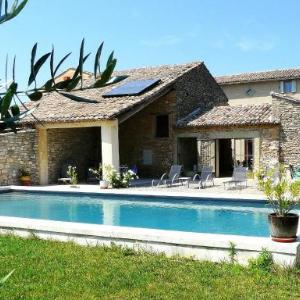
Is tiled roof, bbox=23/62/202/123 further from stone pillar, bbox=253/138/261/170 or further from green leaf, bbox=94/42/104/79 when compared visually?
green leaf, bbox=94/42/104/79

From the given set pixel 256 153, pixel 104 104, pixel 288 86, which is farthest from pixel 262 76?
pixel 104 104

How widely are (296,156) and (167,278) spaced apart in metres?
15.9

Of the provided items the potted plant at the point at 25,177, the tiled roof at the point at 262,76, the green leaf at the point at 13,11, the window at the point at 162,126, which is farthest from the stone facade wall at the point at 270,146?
the green leaf at the point at 13,11

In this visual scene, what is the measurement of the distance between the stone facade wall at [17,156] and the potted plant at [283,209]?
47.3ft

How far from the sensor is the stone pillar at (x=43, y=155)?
2105 centimetres

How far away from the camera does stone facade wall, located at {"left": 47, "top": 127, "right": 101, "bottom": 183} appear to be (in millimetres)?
21734

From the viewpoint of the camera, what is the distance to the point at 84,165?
78.7 feet

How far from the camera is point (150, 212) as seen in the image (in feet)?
47.3

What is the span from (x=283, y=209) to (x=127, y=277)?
2663 millimetres

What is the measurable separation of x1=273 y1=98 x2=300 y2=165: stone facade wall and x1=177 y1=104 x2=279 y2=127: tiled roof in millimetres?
482

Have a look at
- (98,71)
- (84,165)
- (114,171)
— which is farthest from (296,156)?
(98,71)

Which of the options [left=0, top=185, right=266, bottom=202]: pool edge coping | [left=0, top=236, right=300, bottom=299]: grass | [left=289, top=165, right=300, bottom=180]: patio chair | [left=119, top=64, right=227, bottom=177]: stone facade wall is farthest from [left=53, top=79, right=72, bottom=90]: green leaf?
[left=119, top=64, right=227, bottom=177]: stone facade wall

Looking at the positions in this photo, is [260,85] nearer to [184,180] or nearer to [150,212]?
[184,180]

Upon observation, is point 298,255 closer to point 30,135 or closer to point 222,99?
point 30,135
